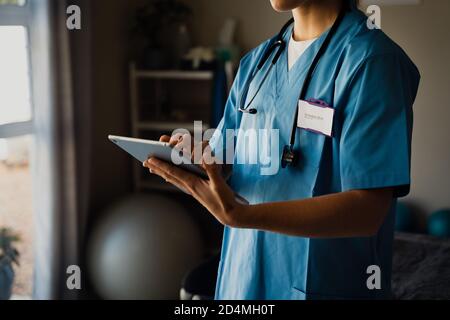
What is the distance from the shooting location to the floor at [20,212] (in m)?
2.62

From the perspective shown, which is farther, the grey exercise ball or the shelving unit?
the shelving unit

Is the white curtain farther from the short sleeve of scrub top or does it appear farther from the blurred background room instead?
the short sleeve of scrub top

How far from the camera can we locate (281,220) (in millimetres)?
840

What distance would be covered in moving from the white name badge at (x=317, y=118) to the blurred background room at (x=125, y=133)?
1175mm

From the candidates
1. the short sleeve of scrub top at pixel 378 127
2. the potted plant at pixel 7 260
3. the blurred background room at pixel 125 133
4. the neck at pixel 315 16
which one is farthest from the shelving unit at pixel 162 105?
the short sleeve of scrub top at pixel 378 127

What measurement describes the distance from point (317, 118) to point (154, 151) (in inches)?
11.1

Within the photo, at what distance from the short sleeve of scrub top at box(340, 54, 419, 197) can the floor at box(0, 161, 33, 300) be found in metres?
1.93

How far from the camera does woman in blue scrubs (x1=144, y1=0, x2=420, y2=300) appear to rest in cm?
85

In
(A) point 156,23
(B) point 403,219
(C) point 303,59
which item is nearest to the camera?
(C) point 303,59

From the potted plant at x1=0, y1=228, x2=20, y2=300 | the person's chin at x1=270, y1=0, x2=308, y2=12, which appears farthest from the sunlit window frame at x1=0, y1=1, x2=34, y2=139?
the person's chin at x1=270, y1=0, x2=308, y2=12

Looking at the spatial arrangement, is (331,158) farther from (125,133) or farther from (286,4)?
(125,133)

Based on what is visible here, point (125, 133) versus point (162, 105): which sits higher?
point (162, 105)

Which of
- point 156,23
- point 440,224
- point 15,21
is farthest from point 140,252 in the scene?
point 440,224

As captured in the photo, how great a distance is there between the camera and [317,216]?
0.83m
